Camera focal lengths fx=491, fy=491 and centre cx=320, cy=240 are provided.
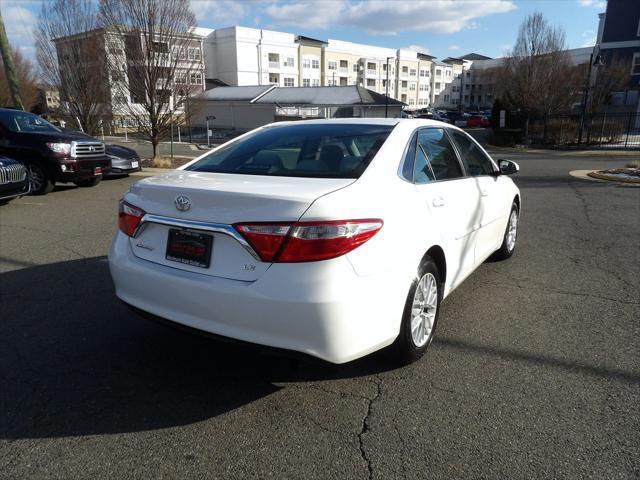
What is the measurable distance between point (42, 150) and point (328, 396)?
380 inches

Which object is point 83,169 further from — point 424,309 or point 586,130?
point 586,130

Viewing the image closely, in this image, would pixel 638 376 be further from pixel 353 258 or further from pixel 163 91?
pixel 163 91

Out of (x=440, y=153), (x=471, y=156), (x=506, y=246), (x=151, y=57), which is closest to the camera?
(x=440, y=153)

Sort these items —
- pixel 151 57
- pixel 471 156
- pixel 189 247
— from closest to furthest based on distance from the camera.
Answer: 1. pixel 189 247
2. pixel 471 156
3. pixel 151 57

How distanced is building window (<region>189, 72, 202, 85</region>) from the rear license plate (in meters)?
16.3

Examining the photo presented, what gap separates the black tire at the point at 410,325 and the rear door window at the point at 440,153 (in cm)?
76

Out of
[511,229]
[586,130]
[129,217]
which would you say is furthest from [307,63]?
[129,217]

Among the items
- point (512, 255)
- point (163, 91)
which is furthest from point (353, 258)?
point (163, 91)

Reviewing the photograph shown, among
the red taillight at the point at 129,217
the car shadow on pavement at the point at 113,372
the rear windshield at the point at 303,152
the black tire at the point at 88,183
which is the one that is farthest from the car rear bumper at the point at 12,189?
the red taillight at the point at 129,217

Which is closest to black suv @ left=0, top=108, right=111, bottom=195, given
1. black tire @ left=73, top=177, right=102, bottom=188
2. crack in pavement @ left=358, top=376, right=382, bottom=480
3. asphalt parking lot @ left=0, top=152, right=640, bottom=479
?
black tire @ left=73, top=177, right=102, bottom=188

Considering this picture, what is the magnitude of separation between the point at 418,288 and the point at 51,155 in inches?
379

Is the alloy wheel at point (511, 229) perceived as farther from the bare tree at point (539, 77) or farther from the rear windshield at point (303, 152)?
the bare tree at point (539, 77)

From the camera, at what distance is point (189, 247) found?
9.19ft

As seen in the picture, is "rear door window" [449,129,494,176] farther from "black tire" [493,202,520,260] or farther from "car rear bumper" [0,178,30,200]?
"car rear bumper" [0,178,30,200]
